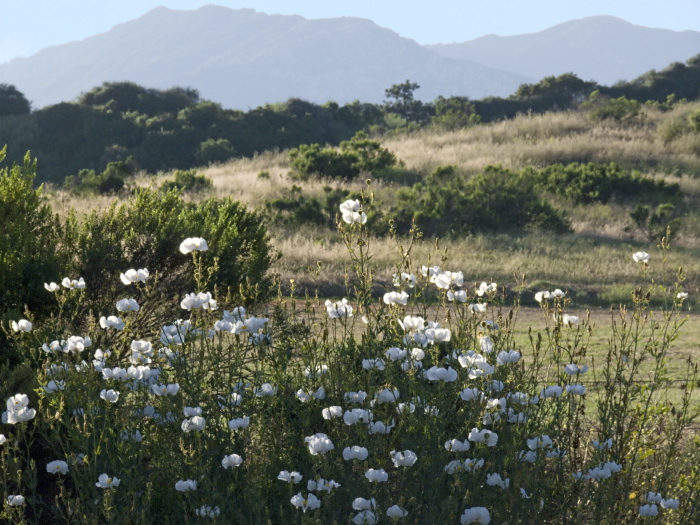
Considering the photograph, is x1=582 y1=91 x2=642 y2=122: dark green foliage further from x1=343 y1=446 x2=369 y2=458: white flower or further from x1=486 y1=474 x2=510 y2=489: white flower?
x1=343 y1=446 x2=369 y2=458: white flower

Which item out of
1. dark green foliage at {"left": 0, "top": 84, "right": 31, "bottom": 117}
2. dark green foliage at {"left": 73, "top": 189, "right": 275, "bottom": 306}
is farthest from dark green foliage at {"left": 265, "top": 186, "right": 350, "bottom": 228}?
dark green foliage at {"left": 0, "top": 84, "right": 31, "bottom": 117}

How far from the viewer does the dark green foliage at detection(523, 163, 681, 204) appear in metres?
19.0

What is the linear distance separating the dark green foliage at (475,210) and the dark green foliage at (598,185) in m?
1.47

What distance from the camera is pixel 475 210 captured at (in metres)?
16.8

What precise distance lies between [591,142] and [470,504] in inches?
→ 917

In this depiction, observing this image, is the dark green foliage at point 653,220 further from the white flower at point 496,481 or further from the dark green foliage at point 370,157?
the white flower at point 496,481


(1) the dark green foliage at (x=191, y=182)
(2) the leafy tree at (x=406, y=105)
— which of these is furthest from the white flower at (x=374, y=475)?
(2) the leafy tree at (x=406, y=105)

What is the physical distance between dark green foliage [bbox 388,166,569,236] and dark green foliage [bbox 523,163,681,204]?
1.47 metres

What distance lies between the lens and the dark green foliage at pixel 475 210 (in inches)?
643

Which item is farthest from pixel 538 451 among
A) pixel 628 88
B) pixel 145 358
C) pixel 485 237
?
pixel 628 88

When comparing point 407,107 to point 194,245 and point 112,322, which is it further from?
point 112,322

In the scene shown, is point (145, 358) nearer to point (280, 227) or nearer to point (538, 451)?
point (538, 451)

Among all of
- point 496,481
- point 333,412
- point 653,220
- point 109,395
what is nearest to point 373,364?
point 333,412

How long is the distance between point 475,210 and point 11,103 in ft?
113
